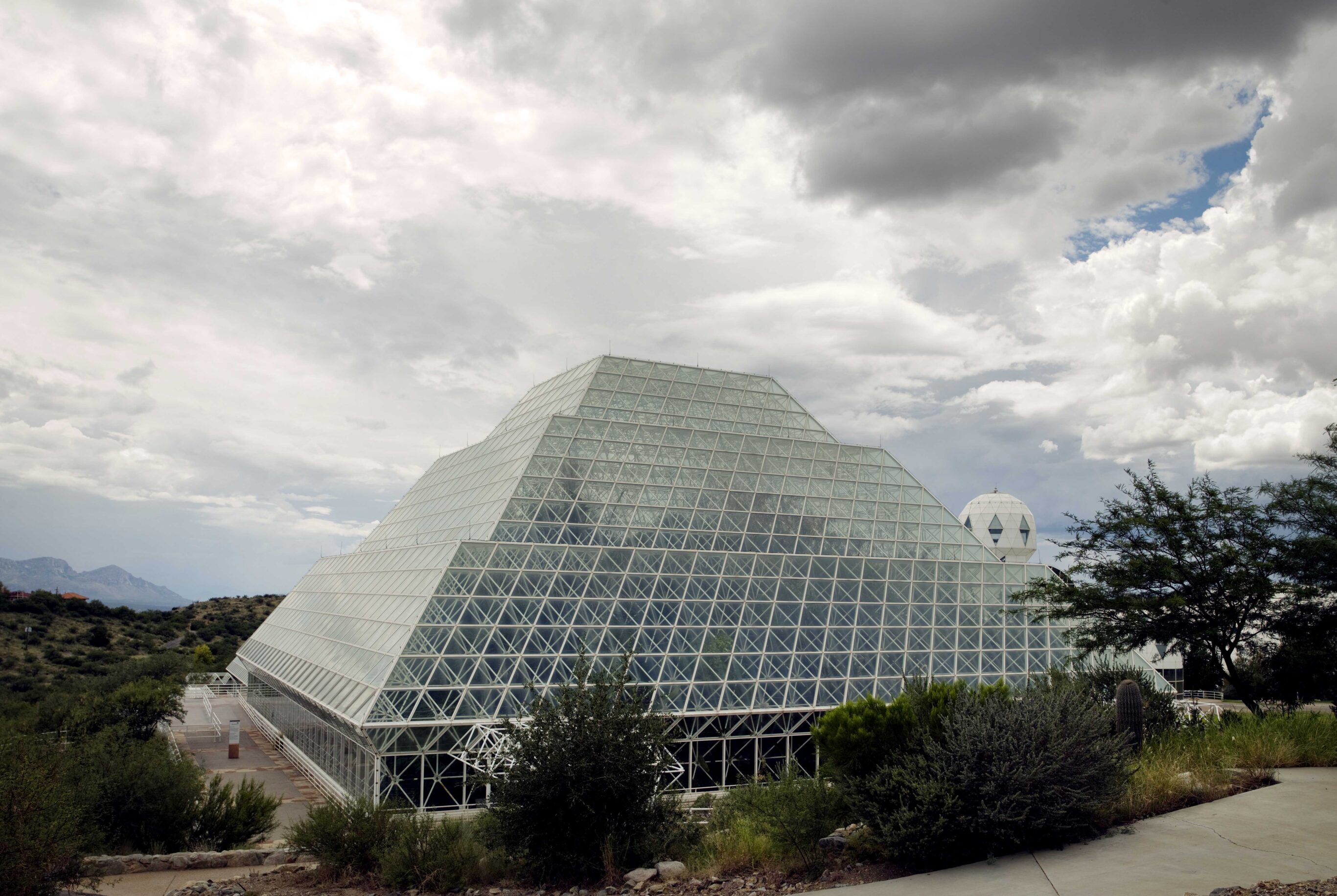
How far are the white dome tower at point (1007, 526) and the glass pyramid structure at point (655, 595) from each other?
89.4 feet

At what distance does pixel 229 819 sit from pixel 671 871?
33.6 ft

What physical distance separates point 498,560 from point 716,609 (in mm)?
7815

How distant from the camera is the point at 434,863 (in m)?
11.7

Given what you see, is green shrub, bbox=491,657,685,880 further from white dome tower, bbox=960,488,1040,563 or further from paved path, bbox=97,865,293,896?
white dome tower, bbox=960,488,1040,563

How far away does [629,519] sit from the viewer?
113 ft

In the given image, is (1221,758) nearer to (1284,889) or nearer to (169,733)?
(1284,889)

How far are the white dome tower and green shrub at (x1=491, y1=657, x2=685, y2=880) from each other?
57107mm

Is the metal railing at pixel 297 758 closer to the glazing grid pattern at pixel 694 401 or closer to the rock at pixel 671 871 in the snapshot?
the rock at pixel 671 871

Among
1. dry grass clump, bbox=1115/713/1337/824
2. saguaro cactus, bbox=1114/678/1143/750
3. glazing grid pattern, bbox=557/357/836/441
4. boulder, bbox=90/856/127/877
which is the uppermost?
glazing grid pattern, bbox=557/357/836/441

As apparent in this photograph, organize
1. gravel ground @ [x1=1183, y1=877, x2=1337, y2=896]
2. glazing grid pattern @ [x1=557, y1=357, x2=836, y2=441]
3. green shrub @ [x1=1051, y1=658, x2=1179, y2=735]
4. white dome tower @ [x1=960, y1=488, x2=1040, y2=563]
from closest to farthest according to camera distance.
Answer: gravel ground @ [x1=1183, y1=877, x2=1337, y2=896], green shrub @ [x1=1051, y1=658, x2=1179, y2=735], glazing grid pattern @ [x1=557, y1=357, x2=836, y2=441], white dome tower @ [x1=960, y1=488, x2=1040, y2=563]

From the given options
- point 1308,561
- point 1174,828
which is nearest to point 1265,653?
point 1308,561

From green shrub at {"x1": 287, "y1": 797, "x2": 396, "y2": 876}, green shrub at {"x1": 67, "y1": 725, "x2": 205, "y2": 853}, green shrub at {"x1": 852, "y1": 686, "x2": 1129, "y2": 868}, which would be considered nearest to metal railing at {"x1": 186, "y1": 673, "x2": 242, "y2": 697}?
green shrub at {"x1": 67, "y1": 725, "x2": 205, "y2": 853}

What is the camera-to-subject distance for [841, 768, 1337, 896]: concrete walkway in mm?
8977

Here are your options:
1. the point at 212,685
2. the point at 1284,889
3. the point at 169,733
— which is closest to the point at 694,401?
the point at 169,733
